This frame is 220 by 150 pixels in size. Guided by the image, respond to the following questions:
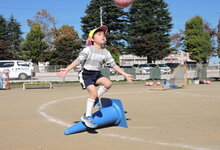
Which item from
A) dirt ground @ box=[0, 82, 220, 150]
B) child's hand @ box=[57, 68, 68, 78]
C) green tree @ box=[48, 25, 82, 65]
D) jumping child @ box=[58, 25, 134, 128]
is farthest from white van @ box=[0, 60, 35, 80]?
green tree @ box=[48, 25, 82, 65]

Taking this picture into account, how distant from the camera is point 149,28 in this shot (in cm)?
5047

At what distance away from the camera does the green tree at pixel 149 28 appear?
162ft

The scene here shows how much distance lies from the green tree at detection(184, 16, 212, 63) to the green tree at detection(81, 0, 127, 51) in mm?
15252

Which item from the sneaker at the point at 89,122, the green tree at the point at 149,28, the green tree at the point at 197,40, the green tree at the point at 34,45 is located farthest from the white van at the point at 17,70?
the green tree at the point at 197,40

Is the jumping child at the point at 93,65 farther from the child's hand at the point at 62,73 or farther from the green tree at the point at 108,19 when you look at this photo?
the green tree at the point at 108,19

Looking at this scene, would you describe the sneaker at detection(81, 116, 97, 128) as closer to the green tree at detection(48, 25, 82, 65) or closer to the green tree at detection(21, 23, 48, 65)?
the green tree at detection(48, 25, 82, 65)

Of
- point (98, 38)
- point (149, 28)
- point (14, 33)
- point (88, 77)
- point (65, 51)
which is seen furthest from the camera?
point (14, 33)

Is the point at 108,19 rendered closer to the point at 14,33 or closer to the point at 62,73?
the point at 14,33

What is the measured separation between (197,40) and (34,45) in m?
33.2

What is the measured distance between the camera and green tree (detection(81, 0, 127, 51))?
47.5 m

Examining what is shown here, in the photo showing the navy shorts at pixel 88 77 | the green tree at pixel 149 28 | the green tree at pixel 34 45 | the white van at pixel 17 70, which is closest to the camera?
the navy shorts at pixel 88 77

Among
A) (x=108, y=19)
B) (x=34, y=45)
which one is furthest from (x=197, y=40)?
(x=34, y=45)

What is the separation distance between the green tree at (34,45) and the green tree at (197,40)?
100ft

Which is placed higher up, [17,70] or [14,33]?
[14,33]
